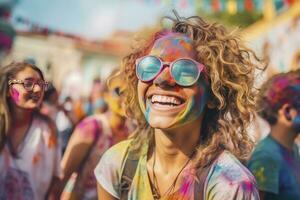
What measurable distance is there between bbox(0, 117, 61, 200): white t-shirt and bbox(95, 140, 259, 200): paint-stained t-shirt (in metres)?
1.09

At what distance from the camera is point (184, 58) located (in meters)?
2.44

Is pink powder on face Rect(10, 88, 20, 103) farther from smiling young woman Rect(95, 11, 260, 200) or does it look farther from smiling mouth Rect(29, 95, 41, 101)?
smiling young woman Rect(95, 11, 260, 200)

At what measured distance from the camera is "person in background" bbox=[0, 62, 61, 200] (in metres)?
3.35

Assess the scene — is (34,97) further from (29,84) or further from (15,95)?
(15,95)

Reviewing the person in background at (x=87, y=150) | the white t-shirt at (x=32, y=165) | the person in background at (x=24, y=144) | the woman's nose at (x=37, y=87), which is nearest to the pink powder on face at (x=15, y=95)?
the person in background at (x=24, y=144)

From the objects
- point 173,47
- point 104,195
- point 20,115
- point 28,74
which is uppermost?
point 173,47

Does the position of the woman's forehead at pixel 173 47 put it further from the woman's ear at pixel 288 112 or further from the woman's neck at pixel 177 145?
the woman's ear at pixel 288 112

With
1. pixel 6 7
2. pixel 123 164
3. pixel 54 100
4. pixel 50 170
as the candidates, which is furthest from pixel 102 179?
pixel 6 7

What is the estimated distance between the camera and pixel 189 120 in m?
2.48

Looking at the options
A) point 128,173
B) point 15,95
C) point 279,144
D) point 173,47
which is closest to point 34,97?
point 15,95

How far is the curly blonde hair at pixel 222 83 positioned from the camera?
8.27ft

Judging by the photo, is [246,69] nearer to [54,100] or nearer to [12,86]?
[12,86]

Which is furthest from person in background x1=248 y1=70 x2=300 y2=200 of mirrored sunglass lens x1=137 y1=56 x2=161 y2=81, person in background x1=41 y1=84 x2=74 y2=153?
person in background x1=41 y1=84 x2=74 y2=153

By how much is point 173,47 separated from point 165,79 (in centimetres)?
17
